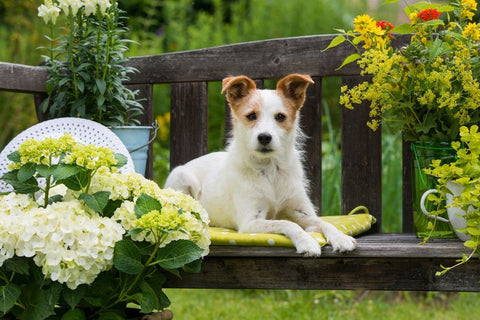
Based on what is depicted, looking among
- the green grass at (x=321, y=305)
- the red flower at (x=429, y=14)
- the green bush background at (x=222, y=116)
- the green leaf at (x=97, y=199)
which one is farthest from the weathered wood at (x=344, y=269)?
the green grass at (x=321, y=305)

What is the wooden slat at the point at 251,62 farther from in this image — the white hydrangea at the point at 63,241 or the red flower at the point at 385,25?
the white hydrangea at the point at 63,241

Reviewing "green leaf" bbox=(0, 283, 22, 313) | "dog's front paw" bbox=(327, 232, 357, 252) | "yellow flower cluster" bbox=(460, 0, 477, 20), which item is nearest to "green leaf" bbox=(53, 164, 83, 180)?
"green leaf" bbox=(0, 283, 22, 313)

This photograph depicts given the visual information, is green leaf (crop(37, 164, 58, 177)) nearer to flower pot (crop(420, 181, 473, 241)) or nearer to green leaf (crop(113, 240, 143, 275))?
green leaf (crop(113, 240, 143, 275))

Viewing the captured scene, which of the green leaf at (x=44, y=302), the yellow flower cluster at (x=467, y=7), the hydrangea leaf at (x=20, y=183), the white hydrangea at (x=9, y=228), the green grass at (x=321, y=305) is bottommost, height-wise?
the green grass at (x=321, y=305)

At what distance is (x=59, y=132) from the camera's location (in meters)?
2.98

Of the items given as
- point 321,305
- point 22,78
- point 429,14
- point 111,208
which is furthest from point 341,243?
point 321,305

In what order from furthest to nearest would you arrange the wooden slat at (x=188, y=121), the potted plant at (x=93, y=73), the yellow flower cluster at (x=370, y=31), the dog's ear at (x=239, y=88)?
the wooden slat at (x=188, y=121)
the potted plant at (x=93, y=73)
the dog's ear at (x=239, y=88)
the yellow flower cluster at (x=370, y=31)

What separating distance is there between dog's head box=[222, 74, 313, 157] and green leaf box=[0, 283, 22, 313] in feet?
3.49

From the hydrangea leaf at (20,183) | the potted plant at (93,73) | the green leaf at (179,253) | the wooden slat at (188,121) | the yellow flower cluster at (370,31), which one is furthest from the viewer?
the wooden slat at (188,121)

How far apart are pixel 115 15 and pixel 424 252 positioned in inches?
68.0

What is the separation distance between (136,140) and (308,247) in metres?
A: 1.20

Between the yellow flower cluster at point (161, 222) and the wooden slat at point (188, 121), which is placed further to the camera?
the wooden slat at point (188, 121)

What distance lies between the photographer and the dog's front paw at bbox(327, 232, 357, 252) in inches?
91.4

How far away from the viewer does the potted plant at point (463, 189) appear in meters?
2.24
